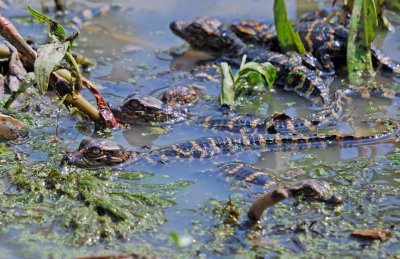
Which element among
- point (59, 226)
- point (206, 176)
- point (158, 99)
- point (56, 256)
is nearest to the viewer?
point (56, 256)

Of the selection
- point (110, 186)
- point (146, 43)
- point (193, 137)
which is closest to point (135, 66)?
point (146, 43)

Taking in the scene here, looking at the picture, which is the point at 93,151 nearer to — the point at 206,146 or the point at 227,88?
the point at 206,146

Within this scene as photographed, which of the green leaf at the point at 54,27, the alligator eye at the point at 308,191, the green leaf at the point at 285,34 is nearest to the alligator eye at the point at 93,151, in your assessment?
the green leaf at the point at 54,27

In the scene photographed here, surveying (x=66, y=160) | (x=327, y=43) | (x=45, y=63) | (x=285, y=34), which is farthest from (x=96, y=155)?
(x=327, y=43)

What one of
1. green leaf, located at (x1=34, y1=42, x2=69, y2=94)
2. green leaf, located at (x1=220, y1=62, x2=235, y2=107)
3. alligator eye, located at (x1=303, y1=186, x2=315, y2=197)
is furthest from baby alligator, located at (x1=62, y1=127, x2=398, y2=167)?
alligator eye, located at (x1=303, y1=186, x2=315, y2=197)

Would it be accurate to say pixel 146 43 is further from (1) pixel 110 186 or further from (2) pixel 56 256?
(2) pixel 56 256

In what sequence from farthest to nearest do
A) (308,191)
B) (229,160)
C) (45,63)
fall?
(229,160)
(45,63)
(308,191)

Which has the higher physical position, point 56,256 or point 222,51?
point 222,51
